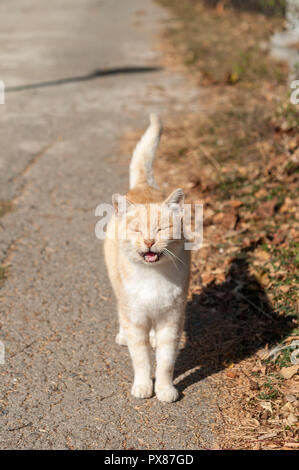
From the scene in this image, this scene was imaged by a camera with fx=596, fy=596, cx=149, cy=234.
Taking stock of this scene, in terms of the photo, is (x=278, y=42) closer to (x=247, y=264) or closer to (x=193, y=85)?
(x=193, y=85)

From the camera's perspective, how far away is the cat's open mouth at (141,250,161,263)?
312cm

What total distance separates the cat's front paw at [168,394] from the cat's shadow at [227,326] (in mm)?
141

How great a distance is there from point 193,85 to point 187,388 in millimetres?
6935

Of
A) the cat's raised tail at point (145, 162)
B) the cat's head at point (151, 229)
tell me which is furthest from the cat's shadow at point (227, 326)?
the cat's raised tail at point (145, 162)

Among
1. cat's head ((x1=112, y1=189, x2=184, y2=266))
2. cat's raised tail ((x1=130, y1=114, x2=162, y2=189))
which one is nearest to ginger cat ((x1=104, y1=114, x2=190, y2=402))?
cat's head ((x1=112, y1=189, x2=184, y2=266))

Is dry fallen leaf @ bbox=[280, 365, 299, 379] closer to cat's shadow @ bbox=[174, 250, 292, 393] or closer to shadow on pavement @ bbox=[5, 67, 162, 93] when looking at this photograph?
cat's shadow @ bbox=[174, 250, 292, 393]

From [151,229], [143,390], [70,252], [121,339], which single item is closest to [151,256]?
[151,229]

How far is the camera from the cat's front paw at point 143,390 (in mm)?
3318

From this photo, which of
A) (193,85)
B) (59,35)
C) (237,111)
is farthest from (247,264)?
(59,35)

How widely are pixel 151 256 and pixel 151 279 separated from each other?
0.16 meters

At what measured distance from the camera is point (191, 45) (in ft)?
37.6

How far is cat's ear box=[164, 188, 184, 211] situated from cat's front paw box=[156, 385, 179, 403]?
1.00 metres

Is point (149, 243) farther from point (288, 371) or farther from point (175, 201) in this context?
point (288, 371)

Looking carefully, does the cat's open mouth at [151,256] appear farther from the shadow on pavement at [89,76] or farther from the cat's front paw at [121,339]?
the shadow on pavement at [89,76]
